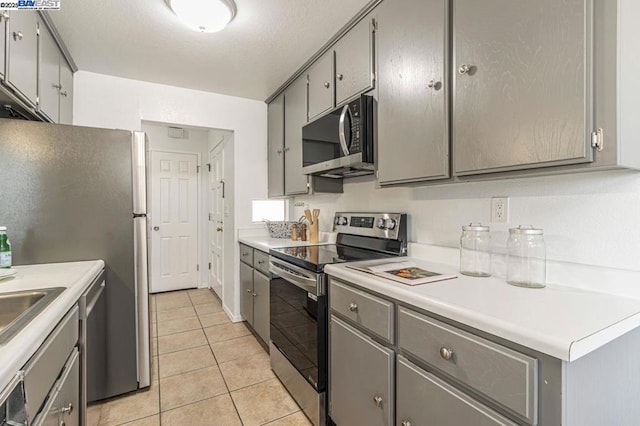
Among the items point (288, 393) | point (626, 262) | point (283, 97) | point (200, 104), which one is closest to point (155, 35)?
point (200, 104)

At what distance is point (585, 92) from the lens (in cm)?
86

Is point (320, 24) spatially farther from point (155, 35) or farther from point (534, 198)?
point (534, 198)

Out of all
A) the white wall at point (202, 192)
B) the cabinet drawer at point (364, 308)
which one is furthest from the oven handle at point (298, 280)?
the white wall at point (202, 192)

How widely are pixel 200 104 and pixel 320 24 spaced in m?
1.59

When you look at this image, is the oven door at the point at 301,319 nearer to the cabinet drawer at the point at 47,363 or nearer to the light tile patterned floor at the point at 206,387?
the light tile patterned floor at the point at 206,387

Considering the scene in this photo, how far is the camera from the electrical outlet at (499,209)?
1.37 m

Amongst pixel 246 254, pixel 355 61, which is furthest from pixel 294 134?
pixel 246 254

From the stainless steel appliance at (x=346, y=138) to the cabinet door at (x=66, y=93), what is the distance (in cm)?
184

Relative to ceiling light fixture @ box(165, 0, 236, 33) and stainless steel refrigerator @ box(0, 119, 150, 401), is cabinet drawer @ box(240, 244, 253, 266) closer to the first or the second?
stainless steel refrigerator @ box(0, 119, 150, 401)

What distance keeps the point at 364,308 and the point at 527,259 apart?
2.24ft

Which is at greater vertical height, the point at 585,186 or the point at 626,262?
the point at 585,186

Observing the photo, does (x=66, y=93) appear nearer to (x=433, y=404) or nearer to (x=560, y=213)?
(x=433, y=404)

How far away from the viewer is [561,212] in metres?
1.19

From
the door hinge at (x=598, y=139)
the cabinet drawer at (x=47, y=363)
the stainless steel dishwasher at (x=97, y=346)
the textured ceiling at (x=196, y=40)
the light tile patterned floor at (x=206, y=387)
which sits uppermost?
the textured ceiling at (x=196, y=40)
